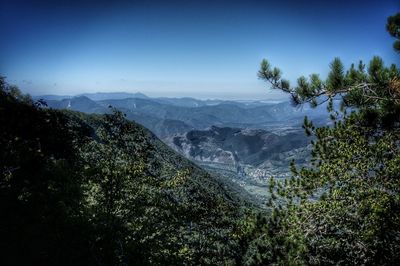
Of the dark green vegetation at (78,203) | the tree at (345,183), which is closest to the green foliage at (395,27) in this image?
the tree at (345,183)

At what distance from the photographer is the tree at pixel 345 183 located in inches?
458

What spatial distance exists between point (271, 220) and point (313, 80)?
6264 millimetres

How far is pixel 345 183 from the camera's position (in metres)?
12.9

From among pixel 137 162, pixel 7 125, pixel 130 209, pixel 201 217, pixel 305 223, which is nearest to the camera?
pixel 305 223

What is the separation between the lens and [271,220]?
44.5 ft

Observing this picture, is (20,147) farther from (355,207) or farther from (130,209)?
(355,207)

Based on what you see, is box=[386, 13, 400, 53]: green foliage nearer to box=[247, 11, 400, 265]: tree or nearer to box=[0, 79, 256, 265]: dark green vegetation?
box=[247, 11, 400, 265]: tree

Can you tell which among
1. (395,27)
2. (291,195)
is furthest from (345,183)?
(395,27)

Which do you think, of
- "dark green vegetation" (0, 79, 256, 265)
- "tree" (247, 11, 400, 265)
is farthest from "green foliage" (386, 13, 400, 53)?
"dark green vegetation" (0, 79, 256, 265)

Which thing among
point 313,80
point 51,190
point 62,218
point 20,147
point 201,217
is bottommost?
point 201,217

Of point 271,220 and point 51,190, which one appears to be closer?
point 271,220

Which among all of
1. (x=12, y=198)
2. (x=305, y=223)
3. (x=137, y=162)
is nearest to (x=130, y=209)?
(x=137, y=162)

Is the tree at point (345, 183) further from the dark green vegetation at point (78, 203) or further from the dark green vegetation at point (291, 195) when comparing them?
the dark green vegetation at point (78, 203)

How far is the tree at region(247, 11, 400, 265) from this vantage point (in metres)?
11.6
